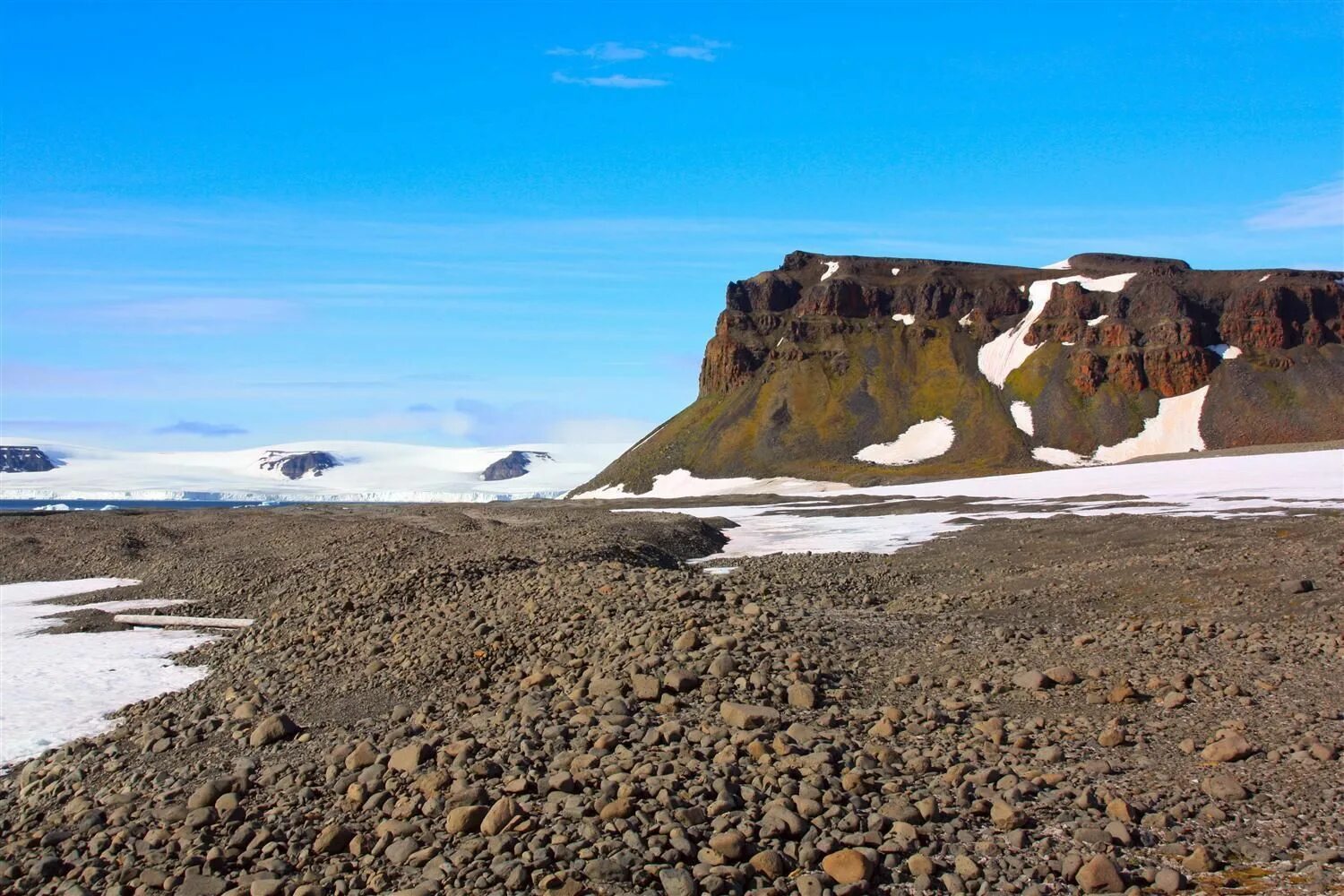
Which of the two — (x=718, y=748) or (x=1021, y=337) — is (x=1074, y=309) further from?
(x=718, y=748)

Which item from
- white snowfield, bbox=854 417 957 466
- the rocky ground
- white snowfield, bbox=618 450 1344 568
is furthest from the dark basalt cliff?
the rocky ground

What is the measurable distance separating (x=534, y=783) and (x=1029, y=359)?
146523 millimetres

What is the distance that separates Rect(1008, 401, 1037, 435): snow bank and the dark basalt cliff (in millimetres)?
815

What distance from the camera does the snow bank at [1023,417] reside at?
132625 mm

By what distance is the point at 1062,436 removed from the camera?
427ft

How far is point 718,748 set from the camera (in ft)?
36.6

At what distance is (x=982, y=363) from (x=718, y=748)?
146 m

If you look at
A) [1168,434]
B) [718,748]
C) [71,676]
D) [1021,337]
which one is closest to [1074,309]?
[1021,337]

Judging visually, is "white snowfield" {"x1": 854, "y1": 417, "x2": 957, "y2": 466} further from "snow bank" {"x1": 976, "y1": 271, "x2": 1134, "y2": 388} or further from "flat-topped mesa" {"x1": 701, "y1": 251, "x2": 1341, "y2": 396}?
"flat-topped mesa" {"x1": 701, "y1": 251, "x2": 1341, "y2": 396}

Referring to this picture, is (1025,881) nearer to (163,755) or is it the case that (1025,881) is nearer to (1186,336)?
(163,755)

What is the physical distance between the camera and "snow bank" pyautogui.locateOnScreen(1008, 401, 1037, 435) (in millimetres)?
132625

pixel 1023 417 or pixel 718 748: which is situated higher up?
pixel 1023 417

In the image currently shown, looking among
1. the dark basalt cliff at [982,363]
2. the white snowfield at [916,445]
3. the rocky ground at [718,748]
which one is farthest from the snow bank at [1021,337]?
the rocky ground at [718,748]

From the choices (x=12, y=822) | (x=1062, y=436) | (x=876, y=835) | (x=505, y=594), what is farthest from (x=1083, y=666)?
(x=1062, y=436)
